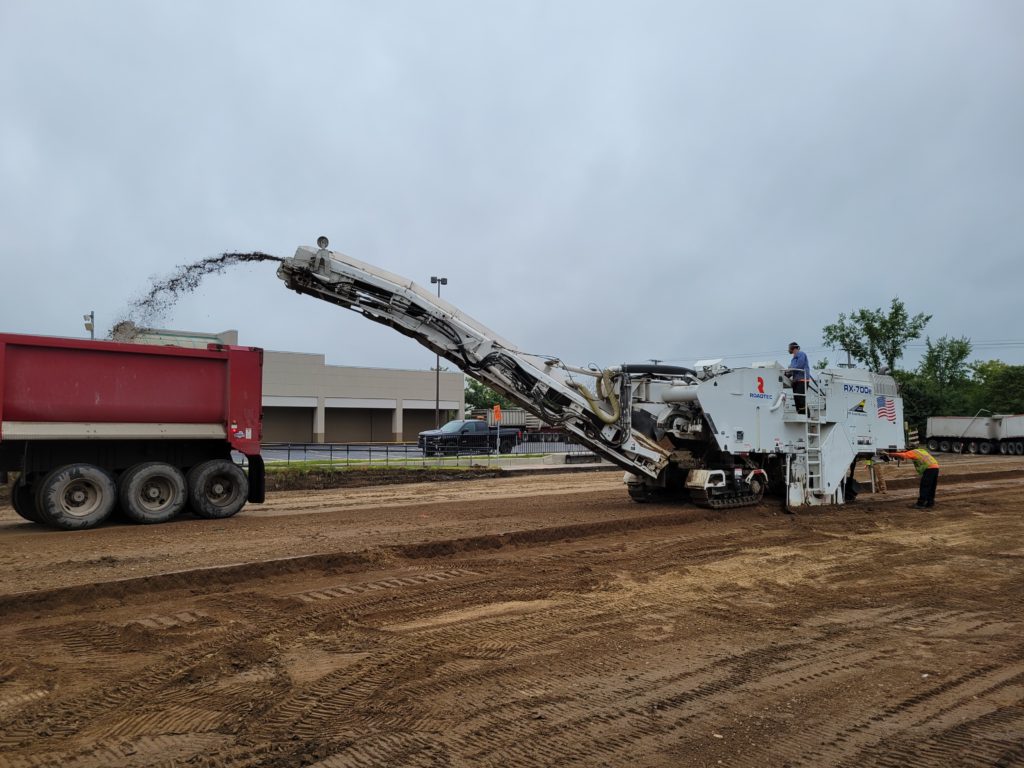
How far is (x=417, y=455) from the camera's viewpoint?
32719 mm

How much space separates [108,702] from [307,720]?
1203mm

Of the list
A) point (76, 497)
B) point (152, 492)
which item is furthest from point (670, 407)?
point (76, 497)

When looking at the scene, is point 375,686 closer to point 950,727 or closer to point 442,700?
point 442,700

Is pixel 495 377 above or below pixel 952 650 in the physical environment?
above

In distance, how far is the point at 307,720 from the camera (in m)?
4.05

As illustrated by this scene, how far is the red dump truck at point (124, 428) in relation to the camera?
10.5 m

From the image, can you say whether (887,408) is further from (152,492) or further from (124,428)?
(124,428)

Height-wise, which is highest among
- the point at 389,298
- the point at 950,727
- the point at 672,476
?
the point at 389,298

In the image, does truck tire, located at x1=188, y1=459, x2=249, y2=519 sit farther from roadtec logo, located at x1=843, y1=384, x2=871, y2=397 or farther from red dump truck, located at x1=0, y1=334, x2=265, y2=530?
Answer: roadtec logo, located at x1=843, y1=384, x2=871, y2=397

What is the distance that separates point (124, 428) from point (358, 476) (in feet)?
32.6

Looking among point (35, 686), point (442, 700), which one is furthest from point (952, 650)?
point (35, 686)

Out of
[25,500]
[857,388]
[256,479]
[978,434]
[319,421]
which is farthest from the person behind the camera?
[319,421]

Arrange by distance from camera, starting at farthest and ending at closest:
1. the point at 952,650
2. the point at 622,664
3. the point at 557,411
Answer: the point at 557,411 < the point at 952,650 < the point at 622,664

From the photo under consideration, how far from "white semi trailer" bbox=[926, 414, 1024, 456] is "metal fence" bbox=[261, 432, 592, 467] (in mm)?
25494
